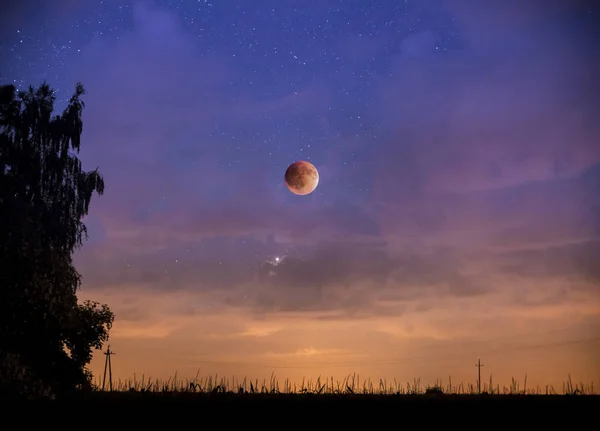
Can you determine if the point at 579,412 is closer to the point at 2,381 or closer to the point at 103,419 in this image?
the point at 103,419

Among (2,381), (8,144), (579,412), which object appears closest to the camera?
(579,412)

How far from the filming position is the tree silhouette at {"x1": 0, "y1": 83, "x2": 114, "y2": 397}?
23594 millimetres

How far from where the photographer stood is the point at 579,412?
44.7ft

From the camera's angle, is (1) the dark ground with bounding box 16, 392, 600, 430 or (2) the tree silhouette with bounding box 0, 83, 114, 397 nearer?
(1) the dark ground with bounding box 16, 392, 600, 430

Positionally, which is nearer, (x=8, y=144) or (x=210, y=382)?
(x=210, y=382)

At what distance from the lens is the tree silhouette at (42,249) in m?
23.6

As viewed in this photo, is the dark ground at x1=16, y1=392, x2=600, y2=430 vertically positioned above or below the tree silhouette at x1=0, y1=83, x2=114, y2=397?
below

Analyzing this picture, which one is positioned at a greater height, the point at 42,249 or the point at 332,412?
the point at 42,249

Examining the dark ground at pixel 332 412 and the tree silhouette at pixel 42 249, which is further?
the tree silhouette at pixel 42 249

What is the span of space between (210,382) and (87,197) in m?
16.7

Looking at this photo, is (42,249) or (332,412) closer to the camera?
(332,412)

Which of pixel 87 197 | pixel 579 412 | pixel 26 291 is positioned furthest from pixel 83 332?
pixel 579 412

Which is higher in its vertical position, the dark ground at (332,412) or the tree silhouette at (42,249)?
the tree silhouette at (42,249)

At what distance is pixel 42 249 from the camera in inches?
964
